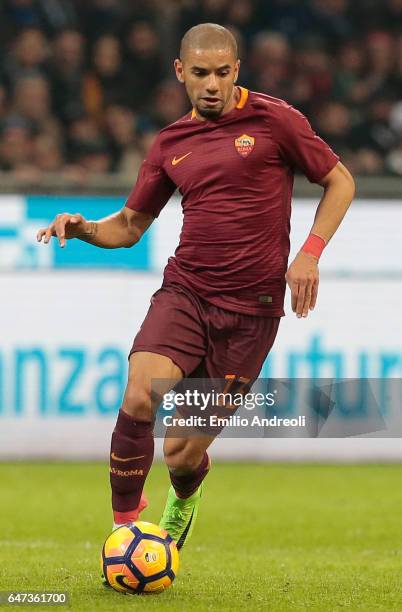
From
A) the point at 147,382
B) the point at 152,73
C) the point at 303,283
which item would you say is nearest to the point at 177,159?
the point at 303,283

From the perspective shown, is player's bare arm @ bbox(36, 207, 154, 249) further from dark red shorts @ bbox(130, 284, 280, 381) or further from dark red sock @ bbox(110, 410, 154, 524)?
dark red sock @ bbox(110, 410, 154, 524)

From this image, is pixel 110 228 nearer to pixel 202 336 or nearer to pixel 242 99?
pixel 202 336

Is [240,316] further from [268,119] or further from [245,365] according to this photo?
[268,119]

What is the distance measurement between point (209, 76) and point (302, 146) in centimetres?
51

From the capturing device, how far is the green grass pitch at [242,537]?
556 cm

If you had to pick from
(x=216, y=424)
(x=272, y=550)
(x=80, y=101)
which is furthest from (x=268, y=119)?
(x=80, y=101)

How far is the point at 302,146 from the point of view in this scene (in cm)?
580

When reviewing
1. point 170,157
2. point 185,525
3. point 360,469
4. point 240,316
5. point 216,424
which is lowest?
point 360,469

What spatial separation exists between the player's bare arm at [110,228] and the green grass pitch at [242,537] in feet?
4.90

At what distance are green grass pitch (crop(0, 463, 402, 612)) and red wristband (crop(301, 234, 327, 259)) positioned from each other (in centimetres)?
142

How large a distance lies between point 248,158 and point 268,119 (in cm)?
20

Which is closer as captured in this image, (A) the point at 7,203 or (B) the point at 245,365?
(B) the point at 245,365

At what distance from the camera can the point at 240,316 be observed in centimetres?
592

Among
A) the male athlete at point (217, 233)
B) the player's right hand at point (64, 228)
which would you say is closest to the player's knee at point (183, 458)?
the male athlete at point (217, 233)
